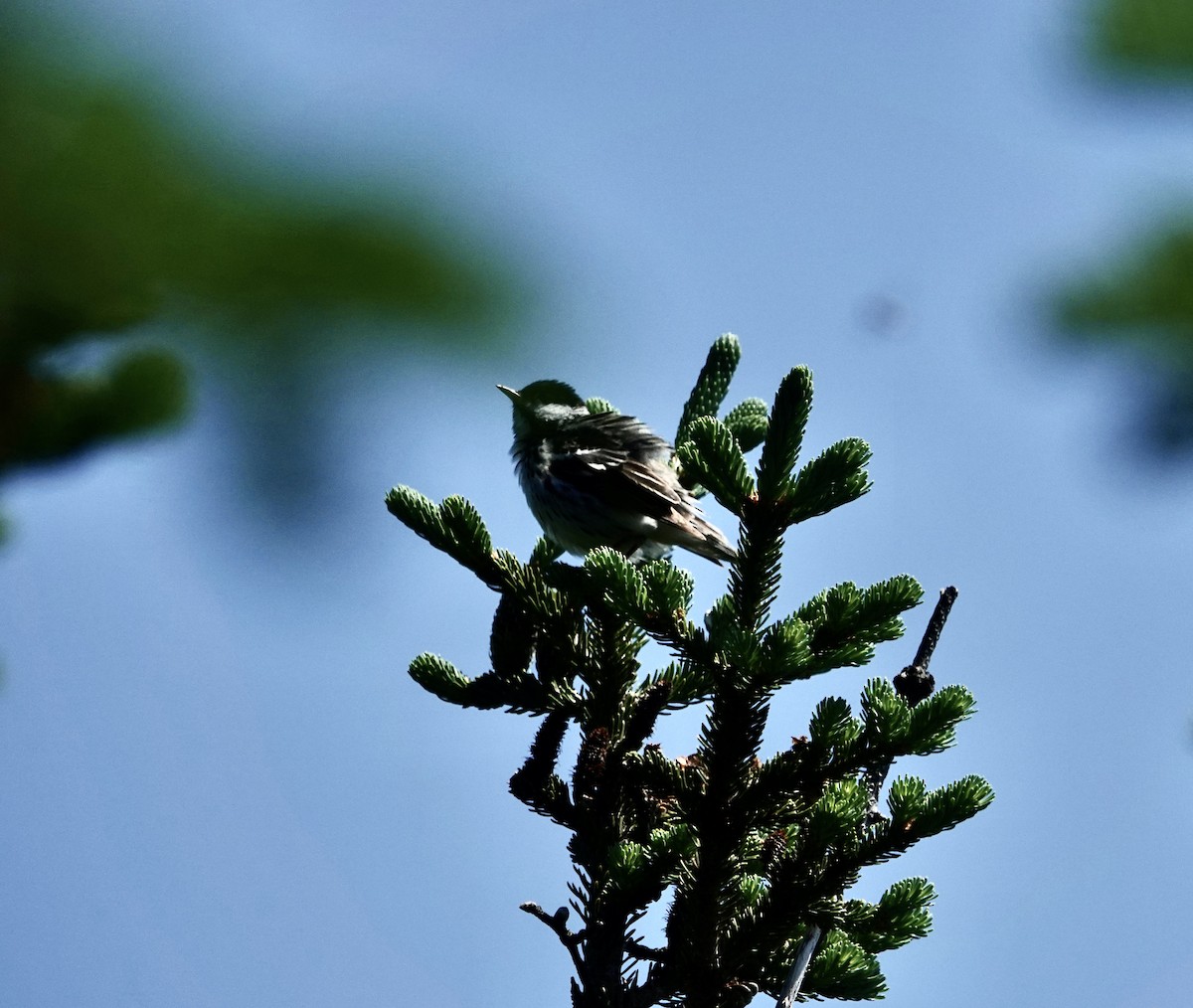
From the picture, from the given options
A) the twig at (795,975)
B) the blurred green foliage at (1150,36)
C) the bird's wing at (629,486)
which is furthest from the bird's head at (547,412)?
the blurred green foliage at (1150,36)

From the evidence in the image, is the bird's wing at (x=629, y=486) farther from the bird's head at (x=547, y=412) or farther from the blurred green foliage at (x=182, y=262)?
the blurred green foliage at (x=182, y=262)

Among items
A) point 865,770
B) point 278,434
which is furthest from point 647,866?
point 278,434

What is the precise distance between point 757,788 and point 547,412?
3.36 meters

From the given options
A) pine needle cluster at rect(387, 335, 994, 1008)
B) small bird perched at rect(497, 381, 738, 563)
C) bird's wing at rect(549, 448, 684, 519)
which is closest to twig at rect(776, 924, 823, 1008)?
pine needle cluster at rect(387, 335, 994, 1008)

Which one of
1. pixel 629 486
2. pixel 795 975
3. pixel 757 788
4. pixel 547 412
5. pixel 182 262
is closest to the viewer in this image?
pixel 182 262

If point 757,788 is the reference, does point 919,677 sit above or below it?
above

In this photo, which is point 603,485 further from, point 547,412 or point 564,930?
point 564,930

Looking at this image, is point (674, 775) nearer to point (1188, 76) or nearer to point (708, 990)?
point (708, 990)

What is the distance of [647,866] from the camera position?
3.20 m

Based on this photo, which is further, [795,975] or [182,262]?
[795,975]

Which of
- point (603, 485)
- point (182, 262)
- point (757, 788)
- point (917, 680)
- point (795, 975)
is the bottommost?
point (182, 262)

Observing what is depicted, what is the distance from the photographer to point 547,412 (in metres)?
6.25

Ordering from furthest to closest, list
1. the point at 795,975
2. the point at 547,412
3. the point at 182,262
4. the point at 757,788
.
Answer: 1. the point at 547,412
2. the point at 757,788
3. the point at 795,975
4. the point at 182,262

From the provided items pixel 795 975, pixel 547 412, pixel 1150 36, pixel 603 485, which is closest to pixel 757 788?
pixel 795 975
